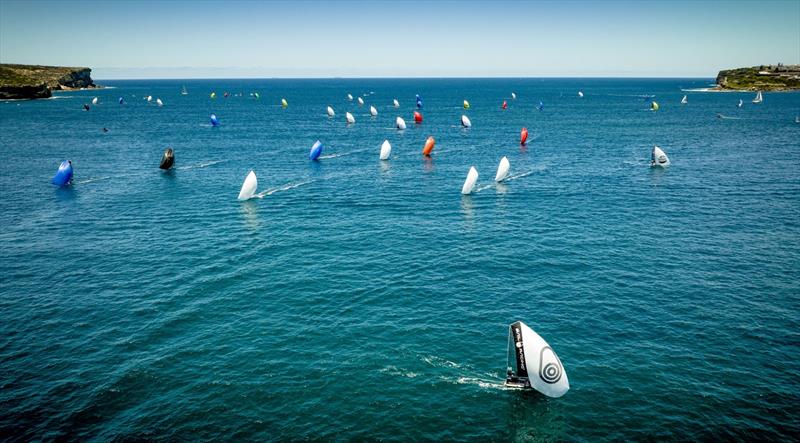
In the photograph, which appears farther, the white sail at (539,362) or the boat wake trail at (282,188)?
the boat wake trail at (282,188)

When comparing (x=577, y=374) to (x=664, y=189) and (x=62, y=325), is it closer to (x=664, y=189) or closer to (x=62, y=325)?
(x=62, y=325)

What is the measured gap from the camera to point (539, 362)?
1074 inches

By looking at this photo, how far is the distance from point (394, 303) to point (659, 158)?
67.9 meters

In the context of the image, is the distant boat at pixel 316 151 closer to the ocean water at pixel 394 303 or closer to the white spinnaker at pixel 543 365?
the ocean water at pixel 394 303

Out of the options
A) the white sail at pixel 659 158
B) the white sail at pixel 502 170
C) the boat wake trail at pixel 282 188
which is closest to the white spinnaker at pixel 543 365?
the boat wake trail at pixel 282 188

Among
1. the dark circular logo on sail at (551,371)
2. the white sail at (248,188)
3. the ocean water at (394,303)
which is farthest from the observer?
the white sail at (248,188)

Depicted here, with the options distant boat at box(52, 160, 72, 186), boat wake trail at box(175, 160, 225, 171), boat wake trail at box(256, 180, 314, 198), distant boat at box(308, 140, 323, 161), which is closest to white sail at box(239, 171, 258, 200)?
boat wake trail at box(256, 180, 314, 198)

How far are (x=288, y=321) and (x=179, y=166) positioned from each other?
Answer: 67.5 metres

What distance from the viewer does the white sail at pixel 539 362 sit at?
2720 cm

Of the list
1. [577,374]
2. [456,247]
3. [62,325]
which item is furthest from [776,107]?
[62,325]

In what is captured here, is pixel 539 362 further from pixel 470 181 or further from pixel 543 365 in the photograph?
pixel 470 181

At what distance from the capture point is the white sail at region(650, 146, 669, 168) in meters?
86.9

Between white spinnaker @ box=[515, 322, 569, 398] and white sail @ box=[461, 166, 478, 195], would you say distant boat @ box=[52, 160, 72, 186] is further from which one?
white spinnaker @ box=[515, 322, 569, 398]

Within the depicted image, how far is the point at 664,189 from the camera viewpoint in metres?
73.8
